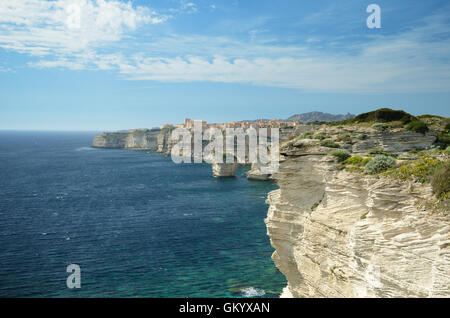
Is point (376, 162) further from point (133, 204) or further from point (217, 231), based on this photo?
point (133, 204)

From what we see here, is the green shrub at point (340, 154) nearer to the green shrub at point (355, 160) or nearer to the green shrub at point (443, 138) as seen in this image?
the green shrub at point (355, 160)

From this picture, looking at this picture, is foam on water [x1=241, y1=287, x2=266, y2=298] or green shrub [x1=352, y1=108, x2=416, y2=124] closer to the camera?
foam on water [x1=241, y1=287, x2=266, y2=298]

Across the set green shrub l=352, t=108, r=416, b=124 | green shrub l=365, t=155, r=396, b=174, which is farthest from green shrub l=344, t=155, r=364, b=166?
green shrub l=352, t=108, r=416, b=124

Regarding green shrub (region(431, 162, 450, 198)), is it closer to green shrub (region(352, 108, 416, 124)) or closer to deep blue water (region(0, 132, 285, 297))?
deep blue water (region(0, 132, 285, 297))

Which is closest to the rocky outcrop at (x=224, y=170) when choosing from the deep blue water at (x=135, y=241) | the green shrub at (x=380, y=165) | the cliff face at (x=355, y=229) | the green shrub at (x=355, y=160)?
the deep blue water at (x=135, y=241)
